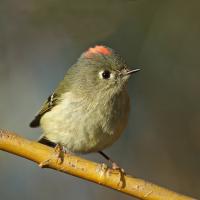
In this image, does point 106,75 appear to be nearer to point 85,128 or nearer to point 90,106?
point 90,106

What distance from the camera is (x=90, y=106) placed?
312 centimetres

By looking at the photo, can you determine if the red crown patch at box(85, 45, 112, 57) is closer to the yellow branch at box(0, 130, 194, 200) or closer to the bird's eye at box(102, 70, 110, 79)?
the bird's eye at box(102, 70, 110, 79)

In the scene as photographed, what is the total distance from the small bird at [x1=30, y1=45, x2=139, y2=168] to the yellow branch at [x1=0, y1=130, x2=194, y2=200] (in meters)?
0.48

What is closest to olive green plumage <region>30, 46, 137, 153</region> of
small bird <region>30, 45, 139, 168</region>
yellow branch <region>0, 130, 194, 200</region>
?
small bird <region>30, 45, 139, 168</region>

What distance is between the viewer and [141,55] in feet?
15.3

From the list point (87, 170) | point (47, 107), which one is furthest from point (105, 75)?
point (87, 170)

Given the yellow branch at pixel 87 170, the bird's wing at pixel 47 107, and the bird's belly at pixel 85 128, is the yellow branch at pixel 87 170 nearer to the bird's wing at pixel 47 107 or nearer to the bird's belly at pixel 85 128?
the bird's belly at pixel 85 128

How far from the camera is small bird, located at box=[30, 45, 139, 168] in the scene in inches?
120

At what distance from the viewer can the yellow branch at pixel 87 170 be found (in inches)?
91.3

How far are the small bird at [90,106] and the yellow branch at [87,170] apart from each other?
0.48 metres

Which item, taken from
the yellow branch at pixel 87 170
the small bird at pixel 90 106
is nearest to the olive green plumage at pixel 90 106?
the small bird at pixel 90 106

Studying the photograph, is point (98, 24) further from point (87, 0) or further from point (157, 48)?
point (157, 48)

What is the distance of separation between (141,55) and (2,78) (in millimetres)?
1170

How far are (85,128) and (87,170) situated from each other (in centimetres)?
64
